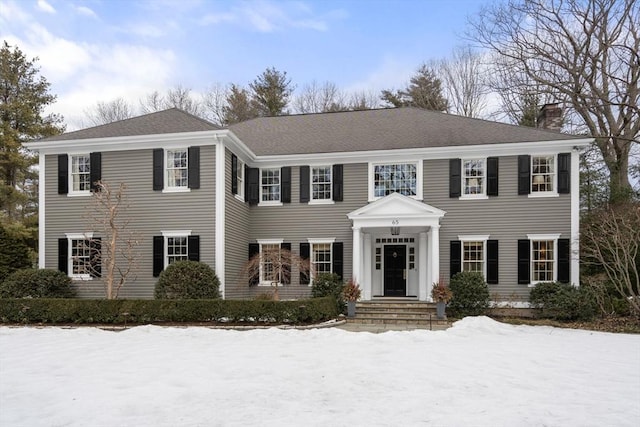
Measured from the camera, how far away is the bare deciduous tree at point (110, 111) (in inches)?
1426

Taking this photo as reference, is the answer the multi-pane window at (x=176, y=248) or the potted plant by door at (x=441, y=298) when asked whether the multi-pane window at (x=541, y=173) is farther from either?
the multi-pane window at (x=176, y=248)

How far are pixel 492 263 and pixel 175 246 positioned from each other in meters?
9.83

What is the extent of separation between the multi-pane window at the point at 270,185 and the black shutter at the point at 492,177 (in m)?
6.99

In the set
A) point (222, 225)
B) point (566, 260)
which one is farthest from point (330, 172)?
point (566, 260)

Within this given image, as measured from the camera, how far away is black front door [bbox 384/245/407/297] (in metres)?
16.2

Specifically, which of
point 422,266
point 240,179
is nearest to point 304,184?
point 240,179

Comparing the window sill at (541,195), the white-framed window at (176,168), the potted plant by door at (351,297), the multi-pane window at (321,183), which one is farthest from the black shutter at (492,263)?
the white-framed window at (176,168)

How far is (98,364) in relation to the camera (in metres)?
7.88

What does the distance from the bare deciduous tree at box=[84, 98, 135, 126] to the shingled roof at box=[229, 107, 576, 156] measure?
2073 cm

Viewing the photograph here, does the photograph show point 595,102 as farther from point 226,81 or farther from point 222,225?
point 226,81

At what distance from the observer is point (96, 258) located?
48.5 ft

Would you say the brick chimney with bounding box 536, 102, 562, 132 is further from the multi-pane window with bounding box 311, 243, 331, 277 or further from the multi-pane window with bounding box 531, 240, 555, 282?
the multi-pane window with bounding box 311, 243, 331, 277

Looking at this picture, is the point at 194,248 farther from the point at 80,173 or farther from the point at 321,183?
the point at 321,183

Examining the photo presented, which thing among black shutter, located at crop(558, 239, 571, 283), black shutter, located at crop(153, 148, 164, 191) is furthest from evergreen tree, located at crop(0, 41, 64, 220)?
black shutter, located at crop(558, 239, 571, 283)
